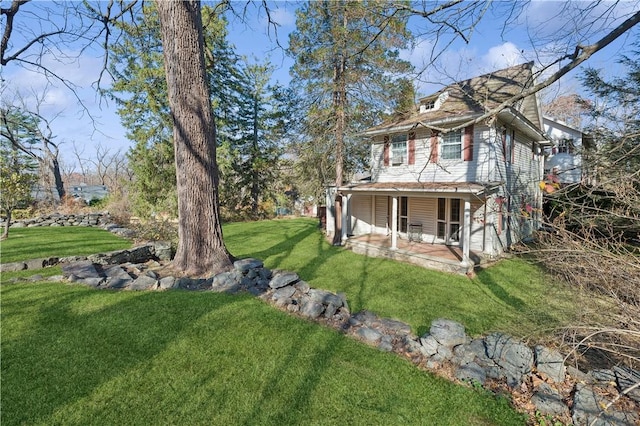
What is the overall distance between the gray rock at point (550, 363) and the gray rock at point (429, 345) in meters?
1.15

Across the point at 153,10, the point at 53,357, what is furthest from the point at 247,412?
the point at 153,10

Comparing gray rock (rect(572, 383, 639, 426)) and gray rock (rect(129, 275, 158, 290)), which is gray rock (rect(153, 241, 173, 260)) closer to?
gray rock (rect(129, 275, 158, 290))

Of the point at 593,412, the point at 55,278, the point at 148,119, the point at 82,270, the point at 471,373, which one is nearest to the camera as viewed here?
the point at 593,412

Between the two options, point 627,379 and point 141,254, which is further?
point 141,254

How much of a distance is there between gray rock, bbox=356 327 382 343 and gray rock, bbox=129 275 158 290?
4.13 m

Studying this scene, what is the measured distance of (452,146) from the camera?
9.49 meters

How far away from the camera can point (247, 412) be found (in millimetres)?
2613

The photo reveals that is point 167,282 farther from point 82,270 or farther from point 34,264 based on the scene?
point 34,264

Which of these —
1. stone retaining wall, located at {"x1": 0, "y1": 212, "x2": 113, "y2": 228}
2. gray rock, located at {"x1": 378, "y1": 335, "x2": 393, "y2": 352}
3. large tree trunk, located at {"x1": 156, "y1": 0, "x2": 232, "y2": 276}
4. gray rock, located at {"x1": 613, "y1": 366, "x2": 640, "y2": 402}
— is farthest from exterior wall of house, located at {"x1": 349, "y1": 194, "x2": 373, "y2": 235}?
stone retaining wall, located at {"x1": 0, "y1": 212, "x2": 113, "y2": 228}

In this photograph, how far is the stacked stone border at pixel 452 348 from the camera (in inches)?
109

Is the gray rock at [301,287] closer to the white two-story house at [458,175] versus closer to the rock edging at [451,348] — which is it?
the rock edging at [451,348]

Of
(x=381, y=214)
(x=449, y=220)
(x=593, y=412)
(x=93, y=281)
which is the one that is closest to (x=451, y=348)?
(x=593, y=412)

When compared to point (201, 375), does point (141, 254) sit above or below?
above

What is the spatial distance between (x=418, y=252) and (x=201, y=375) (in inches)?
307
